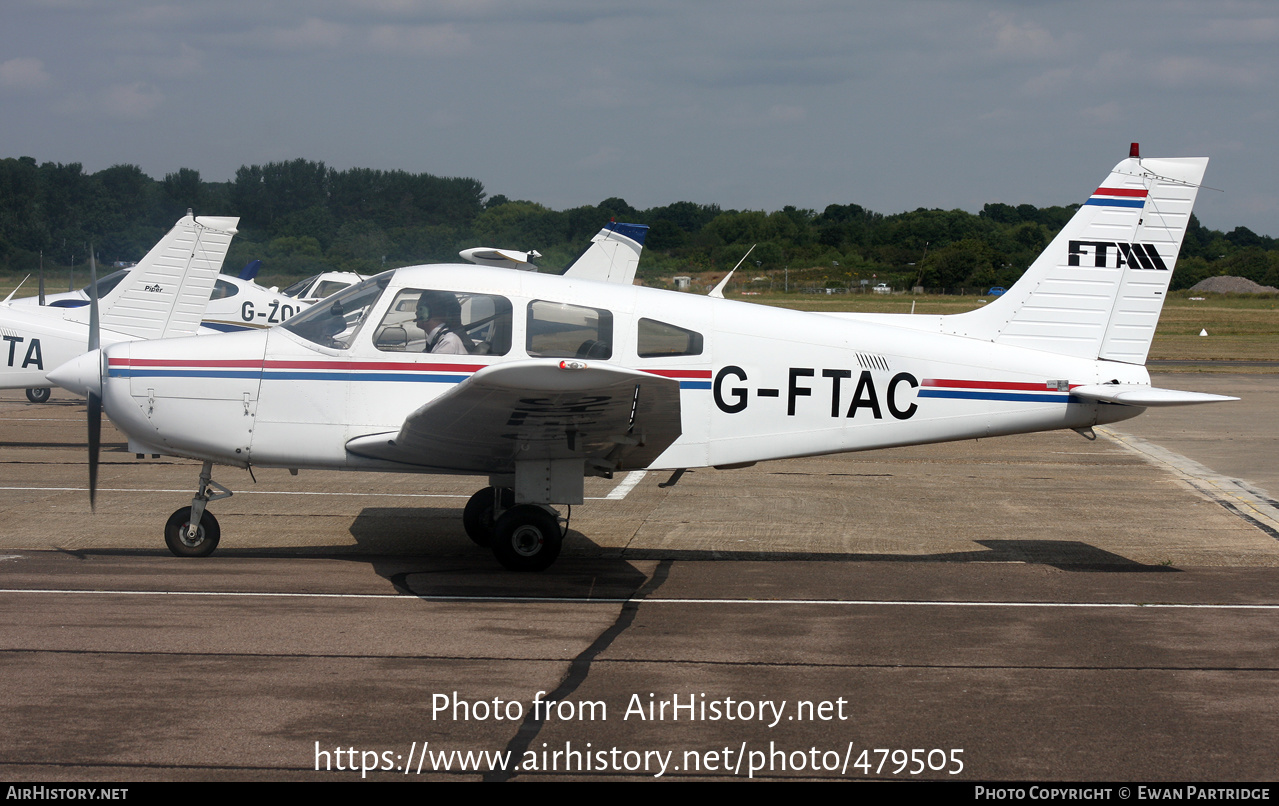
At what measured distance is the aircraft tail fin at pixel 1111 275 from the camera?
344 inches

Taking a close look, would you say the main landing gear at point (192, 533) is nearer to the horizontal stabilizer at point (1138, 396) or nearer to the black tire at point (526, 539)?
the black tire at point (526, 539)

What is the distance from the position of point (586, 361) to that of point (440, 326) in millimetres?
1192

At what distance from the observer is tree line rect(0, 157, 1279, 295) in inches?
1654

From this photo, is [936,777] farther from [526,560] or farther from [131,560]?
[131,560]

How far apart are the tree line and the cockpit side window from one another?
26563 millimetres

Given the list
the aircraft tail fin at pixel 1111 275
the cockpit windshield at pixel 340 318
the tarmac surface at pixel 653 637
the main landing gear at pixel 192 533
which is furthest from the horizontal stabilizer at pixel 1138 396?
the main landing gear at pixel 192 533

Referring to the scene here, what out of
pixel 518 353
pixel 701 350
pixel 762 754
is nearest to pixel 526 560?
pixel 518 353

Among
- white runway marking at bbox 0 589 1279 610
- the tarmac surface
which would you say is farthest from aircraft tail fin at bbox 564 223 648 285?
white runway marking at bbox 0 589 1279 610

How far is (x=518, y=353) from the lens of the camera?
7945mm

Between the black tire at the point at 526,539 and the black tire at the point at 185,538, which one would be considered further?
the black tire at the point at 185,538

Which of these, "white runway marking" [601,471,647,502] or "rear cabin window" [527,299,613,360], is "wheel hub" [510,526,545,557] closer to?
"rear cabin window" [527,299,613,360]

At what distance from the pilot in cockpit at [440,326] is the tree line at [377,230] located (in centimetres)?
2657

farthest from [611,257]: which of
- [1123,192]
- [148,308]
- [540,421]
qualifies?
[540,421]

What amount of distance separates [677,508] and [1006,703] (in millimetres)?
5885
